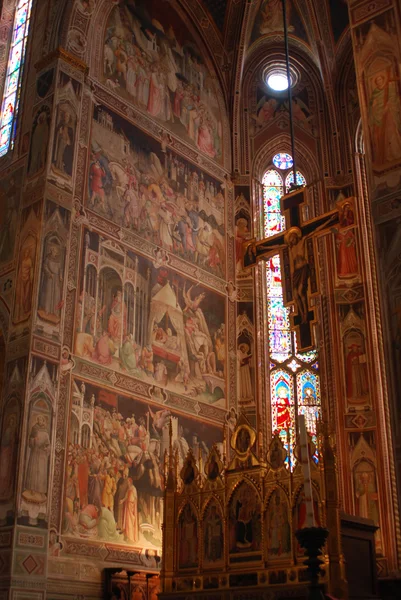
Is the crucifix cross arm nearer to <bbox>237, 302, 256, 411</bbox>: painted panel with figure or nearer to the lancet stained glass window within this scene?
the lancet stained glass window

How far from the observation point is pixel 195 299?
16.3 m

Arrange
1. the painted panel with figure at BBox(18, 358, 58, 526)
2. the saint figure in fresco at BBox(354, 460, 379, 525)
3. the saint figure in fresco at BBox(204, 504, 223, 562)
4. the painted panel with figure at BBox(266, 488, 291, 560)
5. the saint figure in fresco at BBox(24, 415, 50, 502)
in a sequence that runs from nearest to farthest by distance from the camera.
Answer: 1. the painted panel with figure at BBox(266, 488, 291, 560)
2. the saint figure in fresco at BBox(204, 504, 223, 562)
3. the painted panel with figure at BBox(18, 358, 58, 526)
4. the saint figure in fresco at BBox(24, 415, 50, 502)
5. the saint figure in fresco at BBox(354, 460, 379, 525)

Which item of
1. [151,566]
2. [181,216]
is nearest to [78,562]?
[151,566]

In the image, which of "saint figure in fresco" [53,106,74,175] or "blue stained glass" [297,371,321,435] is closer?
"saint figure in fresco" [53,106,74,175]

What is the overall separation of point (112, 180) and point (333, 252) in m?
5.21

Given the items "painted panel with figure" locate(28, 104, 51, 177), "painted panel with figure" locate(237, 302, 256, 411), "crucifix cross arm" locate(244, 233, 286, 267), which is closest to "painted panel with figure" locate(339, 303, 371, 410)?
"painted panel with figure" locate(237, 302, 256, 411)

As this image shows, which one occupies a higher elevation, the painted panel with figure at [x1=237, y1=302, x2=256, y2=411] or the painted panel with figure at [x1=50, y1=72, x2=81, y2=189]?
the painted panel with figure at [x1=50, y1=72, x2=81, y2=189]

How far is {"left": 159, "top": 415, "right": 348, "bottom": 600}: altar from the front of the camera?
9.71 metres

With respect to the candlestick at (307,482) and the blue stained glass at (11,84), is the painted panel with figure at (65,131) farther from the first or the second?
the candlestick at (307,482)

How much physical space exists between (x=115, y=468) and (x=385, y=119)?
715 cm

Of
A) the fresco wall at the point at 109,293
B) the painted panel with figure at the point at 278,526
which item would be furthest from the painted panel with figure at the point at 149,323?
the painted panel with figure at the point at 278,526

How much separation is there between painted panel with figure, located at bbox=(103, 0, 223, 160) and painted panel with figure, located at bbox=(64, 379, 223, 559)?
6.52m

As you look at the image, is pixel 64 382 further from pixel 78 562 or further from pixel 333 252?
pixel 333 252

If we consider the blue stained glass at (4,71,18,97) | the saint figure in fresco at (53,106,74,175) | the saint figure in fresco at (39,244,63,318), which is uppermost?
the blue stained glass at (4,71,18,97)
